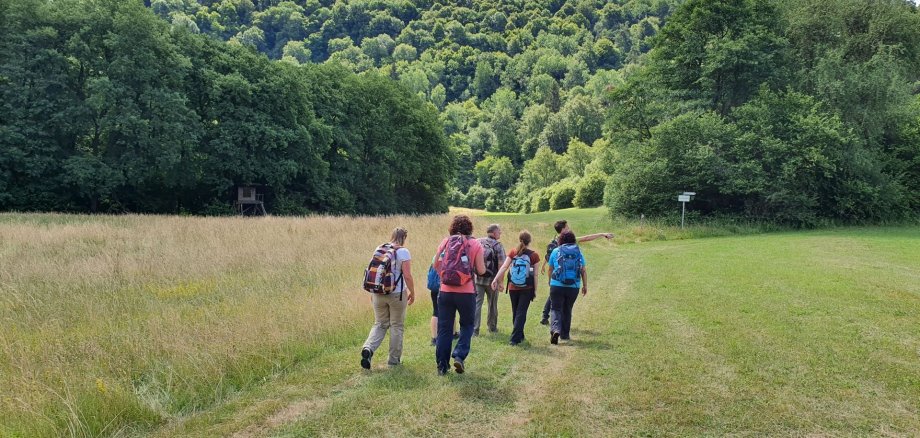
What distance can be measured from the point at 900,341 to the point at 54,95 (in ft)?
138

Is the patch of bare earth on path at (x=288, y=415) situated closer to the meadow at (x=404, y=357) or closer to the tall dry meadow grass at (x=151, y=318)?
the meadow at (x=404, y=357)

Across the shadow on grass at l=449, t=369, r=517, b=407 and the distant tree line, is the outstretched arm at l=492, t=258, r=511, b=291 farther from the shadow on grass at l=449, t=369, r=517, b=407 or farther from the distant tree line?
the distant tree line

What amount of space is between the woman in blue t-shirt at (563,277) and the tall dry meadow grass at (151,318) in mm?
3295

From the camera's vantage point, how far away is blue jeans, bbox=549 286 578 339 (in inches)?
354

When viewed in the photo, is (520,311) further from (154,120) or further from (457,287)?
(154,120)

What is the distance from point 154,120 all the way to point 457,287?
36073 mm

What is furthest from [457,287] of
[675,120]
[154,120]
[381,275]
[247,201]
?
[247,201]

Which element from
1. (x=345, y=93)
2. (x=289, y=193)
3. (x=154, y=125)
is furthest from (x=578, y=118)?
(x=154, y=125)

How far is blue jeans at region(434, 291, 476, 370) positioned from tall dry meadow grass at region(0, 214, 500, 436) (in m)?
2.17

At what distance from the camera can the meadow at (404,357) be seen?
5.50 m

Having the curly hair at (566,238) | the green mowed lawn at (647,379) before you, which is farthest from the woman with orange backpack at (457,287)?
the curly hair at (566,238)

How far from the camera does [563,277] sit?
29.5 ft

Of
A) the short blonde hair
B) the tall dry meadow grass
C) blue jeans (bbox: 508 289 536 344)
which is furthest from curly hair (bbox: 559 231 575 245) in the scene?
the tall dry meadow grass

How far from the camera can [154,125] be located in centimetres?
3628
